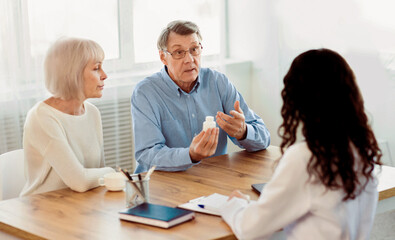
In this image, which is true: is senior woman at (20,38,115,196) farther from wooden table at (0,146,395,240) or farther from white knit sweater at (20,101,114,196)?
wooden table at (0,146,395,240)

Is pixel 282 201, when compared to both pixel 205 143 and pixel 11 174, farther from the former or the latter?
pixel 11 174

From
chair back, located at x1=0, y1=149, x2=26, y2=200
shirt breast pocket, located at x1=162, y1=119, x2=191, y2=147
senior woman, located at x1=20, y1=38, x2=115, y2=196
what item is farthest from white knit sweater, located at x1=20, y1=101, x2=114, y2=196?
shirt breast pocket, located at x1=162, y1=119, x2=191, y2=147

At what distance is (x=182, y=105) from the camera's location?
2.89m

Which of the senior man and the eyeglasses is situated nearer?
the senior man

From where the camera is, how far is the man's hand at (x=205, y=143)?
242 centimetres

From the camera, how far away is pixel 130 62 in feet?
13.3

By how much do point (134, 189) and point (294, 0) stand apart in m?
2.70

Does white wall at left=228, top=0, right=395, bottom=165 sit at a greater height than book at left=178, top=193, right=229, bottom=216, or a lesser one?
greater

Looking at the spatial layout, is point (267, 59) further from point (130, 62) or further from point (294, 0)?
point (130, 62)

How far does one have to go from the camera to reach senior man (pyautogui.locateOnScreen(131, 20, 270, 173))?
2.66m

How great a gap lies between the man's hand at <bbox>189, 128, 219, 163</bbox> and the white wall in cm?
171

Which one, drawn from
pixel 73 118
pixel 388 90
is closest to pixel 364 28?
pixel 388 90

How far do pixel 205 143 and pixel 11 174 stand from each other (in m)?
0.89

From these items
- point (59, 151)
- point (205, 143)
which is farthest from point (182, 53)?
point (59, 151)
